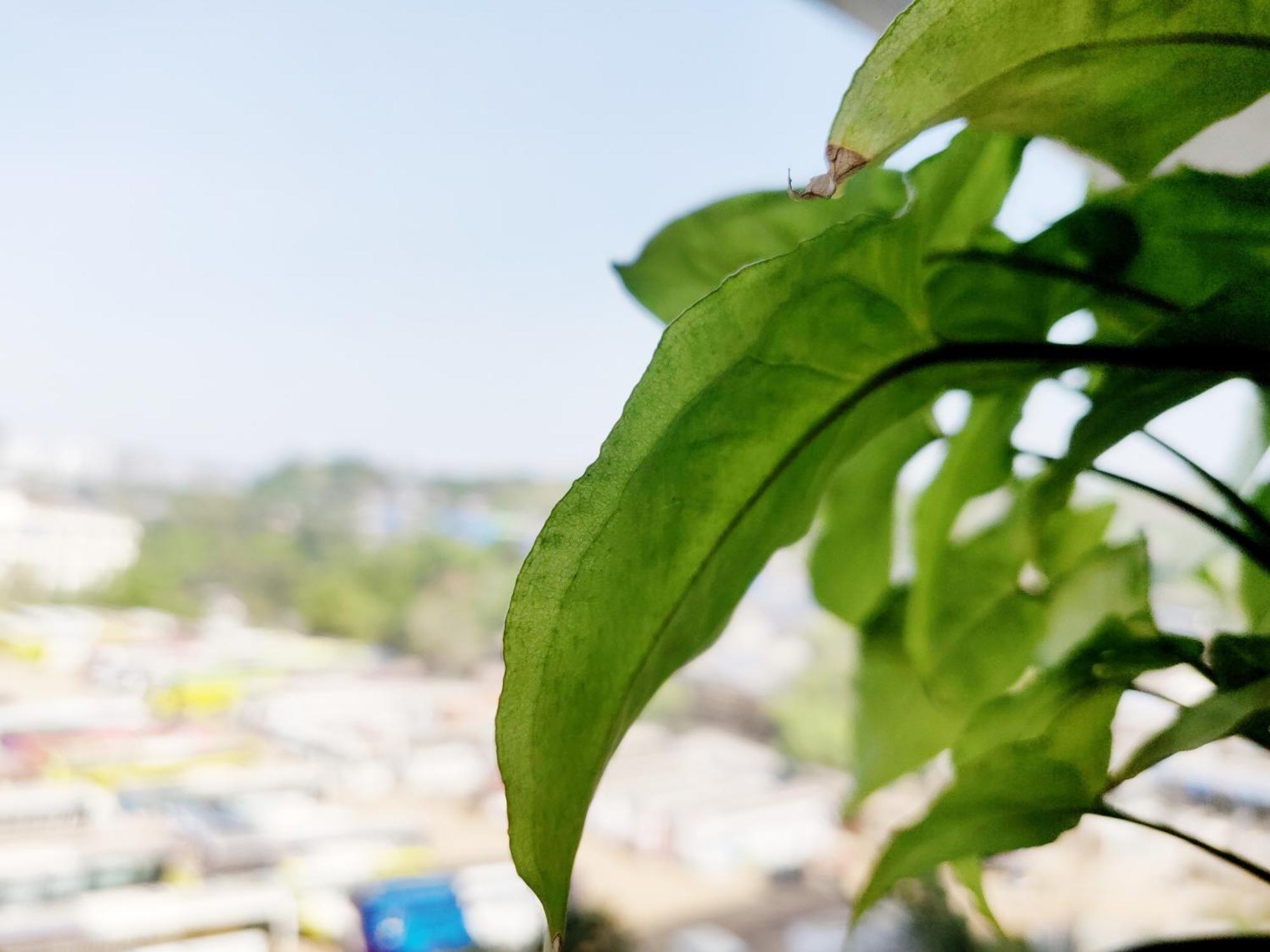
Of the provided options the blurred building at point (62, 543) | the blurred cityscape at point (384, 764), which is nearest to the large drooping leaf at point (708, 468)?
the blurred cityscape at point (384, 764)

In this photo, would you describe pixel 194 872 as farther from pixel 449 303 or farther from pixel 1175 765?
pixel 1175 765

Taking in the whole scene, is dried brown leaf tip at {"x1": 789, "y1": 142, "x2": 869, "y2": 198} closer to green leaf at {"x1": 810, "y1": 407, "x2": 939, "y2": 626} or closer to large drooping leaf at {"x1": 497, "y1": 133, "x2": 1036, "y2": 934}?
large drooping leaf at {"x1": 497, "y1": 133, "x2": 1036, "y2": 934}

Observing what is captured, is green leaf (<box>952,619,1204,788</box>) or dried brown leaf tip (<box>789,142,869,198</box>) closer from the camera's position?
dried brown leaf tip (<box>789,142,869,198</box>)

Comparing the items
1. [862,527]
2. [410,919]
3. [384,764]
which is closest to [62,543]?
[384,764]

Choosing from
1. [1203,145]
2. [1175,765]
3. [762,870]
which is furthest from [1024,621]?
[1175,765]

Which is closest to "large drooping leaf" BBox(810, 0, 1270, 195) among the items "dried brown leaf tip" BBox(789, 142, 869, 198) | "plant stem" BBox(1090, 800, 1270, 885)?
"dried brown leaf tip" BBox(789, 142, 869, 198)

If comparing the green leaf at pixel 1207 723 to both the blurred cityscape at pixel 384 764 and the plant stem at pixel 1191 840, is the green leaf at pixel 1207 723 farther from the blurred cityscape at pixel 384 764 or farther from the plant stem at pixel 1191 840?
the blurred cityscape at pixel 384 764

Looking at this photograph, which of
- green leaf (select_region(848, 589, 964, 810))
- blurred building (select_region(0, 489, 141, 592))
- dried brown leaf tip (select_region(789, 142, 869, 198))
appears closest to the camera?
dried brown leaf tip (select_region(789, 142, 869, 198))
